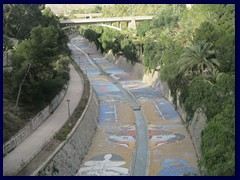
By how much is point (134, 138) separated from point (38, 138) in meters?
12.3

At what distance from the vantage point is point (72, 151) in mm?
36562

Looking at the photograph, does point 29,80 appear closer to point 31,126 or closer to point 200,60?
point 31,126

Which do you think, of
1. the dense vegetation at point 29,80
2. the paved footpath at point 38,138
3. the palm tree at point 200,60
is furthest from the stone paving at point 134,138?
the dense vegetation at point 29,80

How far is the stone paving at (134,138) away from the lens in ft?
118

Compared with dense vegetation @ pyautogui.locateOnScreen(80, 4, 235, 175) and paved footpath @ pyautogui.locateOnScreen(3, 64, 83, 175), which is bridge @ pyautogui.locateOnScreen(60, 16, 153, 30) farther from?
paved footpath @ pyautogui.locateOnScreen(3, 64, 83, 175)

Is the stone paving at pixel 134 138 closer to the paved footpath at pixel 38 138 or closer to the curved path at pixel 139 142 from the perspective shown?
the curved path at pixel 139 142

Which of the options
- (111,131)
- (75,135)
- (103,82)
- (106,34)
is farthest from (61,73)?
(106,34)

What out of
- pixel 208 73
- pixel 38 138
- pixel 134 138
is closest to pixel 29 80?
pixel 38 138

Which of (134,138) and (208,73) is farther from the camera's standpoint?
(208,73)

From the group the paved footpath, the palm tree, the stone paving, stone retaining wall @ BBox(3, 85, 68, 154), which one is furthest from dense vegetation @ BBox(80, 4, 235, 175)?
stone retaining wall @ BBox(3, 85, 68, 154)

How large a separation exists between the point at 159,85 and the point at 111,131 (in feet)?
80.1

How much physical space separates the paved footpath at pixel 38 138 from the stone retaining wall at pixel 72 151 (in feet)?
5.42

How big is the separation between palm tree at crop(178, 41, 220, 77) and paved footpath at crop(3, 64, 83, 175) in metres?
14.2

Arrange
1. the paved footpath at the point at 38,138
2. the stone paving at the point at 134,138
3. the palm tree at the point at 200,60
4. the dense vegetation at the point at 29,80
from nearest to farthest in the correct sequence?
the paved footpath at the point at 38,138, the stone paving at the point at 134,138, the dense vegetation at the point at 29,80, the palm tree at the point at 200,60
